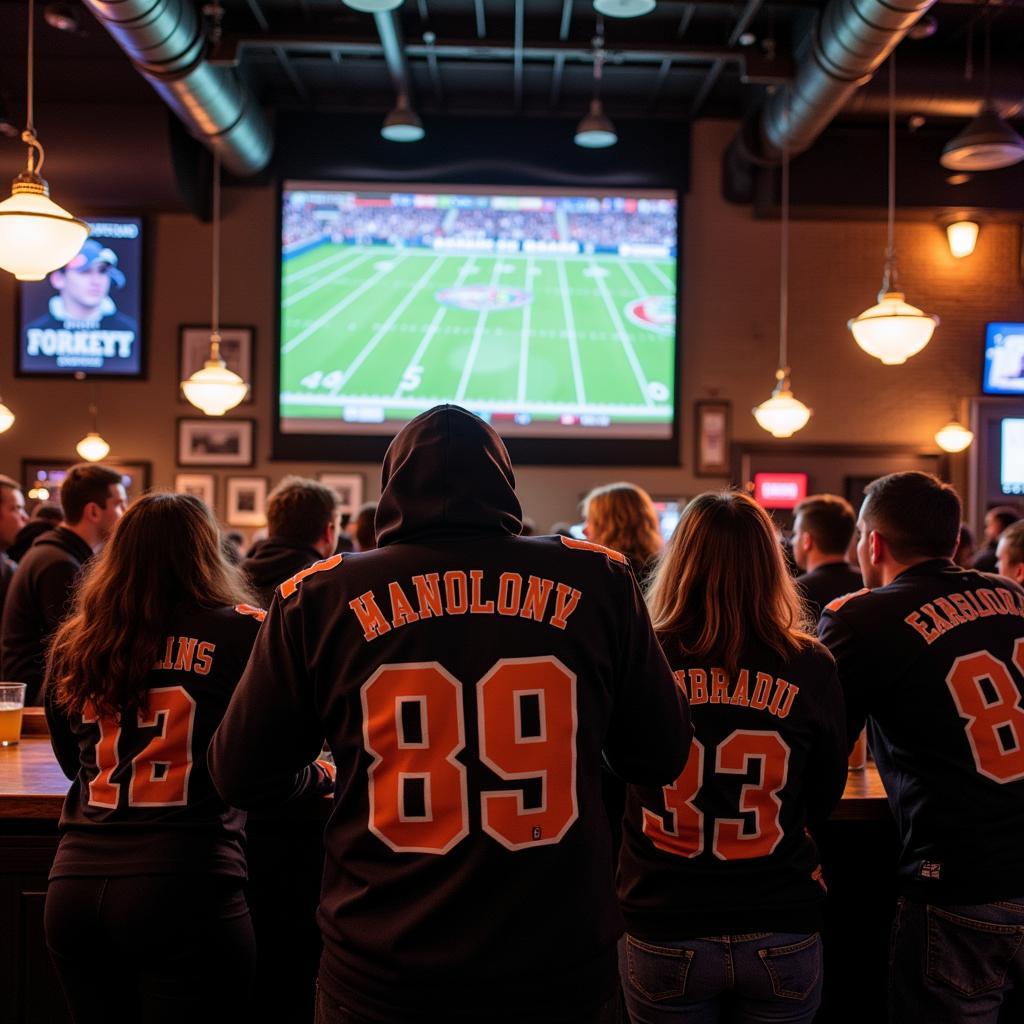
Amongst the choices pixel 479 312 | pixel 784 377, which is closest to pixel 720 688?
pixel 784 377

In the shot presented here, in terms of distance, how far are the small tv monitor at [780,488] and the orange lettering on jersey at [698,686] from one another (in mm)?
7296

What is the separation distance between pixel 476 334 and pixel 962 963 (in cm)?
723

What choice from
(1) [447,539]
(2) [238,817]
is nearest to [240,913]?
(2) [238,817]

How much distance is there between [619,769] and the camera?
156cm

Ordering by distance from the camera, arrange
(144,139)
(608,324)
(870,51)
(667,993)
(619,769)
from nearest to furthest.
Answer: (619,769) → (667,993) → (870,51) → (144,139) → (608,324)

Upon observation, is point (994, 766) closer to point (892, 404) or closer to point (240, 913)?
point (240, 913)

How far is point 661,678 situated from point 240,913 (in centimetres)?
97

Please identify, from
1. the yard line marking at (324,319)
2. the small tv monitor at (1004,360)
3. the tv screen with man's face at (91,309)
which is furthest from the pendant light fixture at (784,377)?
the tv screen with man's face at (91,309)

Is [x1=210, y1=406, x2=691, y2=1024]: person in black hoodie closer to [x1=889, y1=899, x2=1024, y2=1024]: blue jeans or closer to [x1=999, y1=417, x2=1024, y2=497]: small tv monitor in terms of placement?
[x1=889, y1=899, x2=1024, y2=1024]: blue jeans

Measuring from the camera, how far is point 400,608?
4.48ft

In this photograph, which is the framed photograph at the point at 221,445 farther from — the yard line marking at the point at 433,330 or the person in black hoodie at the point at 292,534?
the person in black hoodie at the point at 292,534

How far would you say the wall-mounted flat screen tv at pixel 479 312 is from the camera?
28.1 ft

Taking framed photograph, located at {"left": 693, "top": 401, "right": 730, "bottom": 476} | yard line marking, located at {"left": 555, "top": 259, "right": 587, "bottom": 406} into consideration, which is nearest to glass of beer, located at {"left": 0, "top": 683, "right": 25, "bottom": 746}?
yard line marking, located at {"left": 555, "top": 259, "right": 587, "bottom": 406}

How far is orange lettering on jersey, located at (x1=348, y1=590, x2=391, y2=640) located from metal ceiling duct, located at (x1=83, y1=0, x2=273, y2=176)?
488 centimetres
